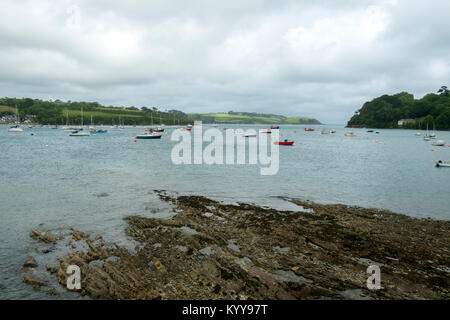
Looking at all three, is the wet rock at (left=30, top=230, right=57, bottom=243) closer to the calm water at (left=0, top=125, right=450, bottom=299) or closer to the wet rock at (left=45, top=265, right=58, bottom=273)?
the calm water at (left=0, top=125, right=450, bottom=299)

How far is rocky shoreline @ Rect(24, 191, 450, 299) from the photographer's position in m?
10.9

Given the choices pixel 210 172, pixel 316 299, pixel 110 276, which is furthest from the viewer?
pixel 210 172

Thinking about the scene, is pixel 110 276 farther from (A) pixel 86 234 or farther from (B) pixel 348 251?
(B) pixel 348 251

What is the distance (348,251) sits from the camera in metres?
14.6

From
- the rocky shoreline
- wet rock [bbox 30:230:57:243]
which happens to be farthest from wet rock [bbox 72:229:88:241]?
wet rock [bbox 30:230:57:243]

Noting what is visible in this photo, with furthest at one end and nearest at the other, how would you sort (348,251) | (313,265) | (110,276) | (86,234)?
(86,234) → (348,251) → (313,265) → (110,276)

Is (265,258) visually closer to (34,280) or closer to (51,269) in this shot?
(51,269)

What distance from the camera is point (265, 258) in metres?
13.7

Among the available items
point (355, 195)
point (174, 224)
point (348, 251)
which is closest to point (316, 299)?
point (348, 251)

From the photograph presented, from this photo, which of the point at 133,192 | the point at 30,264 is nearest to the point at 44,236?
the point at 30,264

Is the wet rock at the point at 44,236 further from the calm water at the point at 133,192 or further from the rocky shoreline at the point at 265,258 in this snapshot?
the calm water at the point at 133,192

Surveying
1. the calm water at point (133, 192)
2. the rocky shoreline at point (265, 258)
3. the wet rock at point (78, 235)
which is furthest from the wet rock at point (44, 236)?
the wet rock at point (78, 235)

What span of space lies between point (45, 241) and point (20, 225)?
4359 mm

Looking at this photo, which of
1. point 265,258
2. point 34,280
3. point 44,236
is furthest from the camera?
point 44,236
